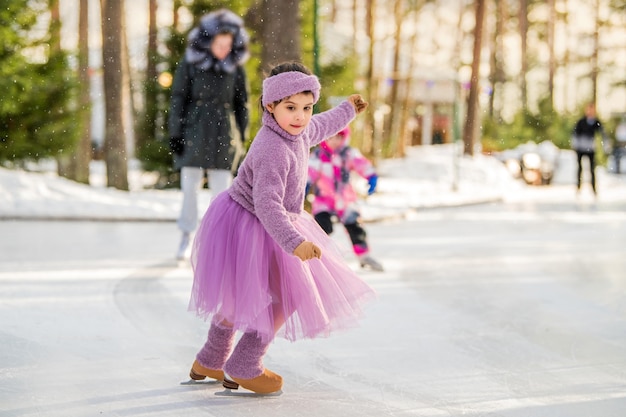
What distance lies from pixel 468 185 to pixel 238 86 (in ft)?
55.9

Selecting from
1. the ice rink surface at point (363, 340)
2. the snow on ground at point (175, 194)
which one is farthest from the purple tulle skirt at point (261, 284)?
the snow on ground at point (175, 194)

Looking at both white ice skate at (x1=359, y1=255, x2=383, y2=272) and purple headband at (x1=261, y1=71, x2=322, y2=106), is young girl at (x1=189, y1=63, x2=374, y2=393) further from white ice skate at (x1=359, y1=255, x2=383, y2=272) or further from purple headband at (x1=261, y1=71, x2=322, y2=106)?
white ice skate at (x1=359, y1=255, x2=383, y2=272)

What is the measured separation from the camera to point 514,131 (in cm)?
4084

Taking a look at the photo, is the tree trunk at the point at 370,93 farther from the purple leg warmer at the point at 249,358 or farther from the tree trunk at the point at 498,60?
the purple leg warmer at the point at 249,358

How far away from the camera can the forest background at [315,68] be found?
15.1 m

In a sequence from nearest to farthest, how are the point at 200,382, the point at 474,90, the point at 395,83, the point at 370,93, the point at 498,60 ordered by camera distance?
the point at 200,382 < the point at 370,93 < the point at 474,90 < the point at 395,83 < the point at 498,60

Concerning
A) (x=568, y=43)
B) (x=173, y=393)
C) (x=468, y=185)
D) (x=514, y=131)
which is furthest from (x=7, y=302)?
(x=568, y=43)

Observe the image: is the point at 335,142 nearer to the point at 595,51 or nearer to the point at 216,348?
the point at 216,348

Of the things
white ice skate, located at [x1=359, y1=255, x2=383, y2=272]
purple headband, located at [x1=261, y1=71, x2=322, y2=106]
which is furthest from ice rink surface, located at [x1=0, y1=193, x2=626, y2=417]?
purple headband, located at [x1=261, y1=71, x2=322, y2=106]

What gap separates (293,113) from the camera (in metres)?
4.28

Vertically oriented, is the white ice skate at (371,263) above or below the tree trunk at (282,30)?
below

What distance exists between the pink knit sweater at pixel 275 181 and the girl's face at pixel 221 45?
3.79 m

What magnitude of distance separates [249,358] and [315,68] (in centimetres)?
1094

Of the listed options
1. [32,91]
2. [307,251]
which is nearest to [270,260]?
[307,251]
